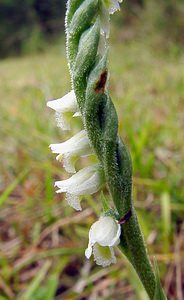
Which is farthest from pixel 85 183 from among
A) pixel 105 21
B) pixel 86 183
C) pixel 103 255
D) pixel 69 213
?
pixel 69 213

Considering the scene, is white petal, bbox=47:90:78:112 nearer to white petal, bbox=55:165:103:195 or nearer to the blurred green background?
white petal, bbox=55:165:103:195

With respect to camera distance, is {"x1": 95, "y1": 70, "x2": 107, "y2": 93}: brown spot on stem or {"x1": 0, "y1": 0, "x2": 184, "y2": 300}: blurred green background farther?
{"x1": 0, "y1": 0, "x2": 184, "y2": 300}: blurred green background

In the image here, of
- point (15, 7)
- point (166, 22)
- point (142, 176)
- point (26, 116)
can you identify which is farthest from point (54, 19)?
point (142, 176)

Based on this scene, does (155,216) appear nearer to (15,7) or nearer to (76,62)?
(76,62)

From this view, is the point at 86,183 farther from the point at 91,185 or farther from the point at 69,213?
the point at 69,213

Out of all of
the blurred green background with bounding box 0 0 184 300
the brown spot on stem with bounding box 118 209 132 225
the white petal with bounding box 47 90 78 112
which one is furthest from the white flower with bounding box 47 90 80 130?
the blurred green background with bounding box 0 0 184 300
